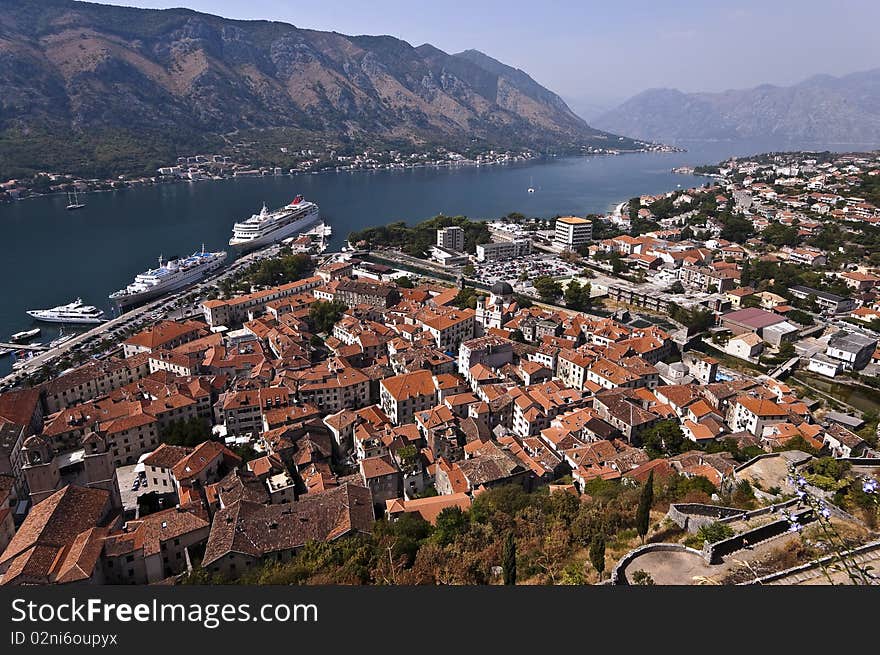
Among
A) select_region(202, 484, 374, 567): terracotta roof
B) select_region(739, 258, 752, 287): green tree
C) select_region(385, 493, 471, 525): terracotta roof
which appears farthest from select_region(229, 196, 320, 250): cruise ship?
select_region(385, 493, 471, 525): terracotta roof

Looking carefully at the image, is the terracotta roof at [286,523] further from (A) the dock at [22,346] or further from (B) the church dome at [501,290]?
(A) the dock at [22,346]

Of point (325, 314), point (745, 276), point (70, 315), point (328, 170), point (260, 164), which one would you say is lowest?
point (70, 315)

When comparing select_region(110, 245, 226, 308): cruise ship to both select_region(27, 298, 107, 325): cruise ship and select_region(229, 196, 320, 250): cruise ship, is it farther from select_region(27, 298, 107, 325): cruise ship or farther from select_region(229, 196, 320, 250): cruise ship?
select_region(229, 196, 320, 250): cruise ship

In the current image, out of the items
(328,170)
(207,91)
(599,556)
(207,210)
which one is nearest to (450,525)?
(599,556)

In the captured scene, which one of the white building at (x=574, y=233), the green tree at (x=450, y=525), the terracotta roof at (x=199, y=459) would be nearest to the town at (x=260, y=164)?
the white building at (x=574, y=233)

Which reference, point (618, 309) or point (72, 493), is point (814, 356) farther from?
point (72, 493)

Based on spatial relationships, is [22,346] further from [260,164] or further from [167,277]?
[260,164]

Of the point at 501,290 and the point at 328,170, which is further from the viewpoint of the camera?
the point at 328,170
